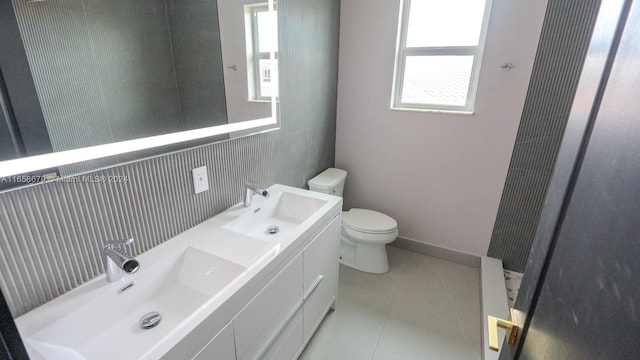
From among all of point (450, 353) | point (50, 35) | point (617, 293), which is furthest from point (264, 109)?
point (450, 353)

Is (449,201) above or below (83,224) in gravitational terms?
below

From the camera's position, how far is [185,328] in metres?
0.79

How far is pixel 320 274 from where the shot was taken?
1.63 metres

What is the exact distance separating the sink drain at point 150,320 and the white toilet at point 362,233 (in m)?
1.44

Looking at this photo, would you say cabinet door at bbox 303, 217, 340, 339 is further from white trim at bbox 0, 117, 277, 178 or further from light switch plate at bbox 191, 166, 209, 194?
white trim at bbox 0, 117, 277, 178

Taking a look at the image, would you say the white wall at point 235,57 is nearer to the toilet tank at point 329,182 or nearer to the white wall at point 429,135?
the toilet tank at point 329,182

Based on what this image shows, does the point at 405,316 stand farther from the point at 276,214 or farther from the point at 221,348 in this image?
the point at 221,348

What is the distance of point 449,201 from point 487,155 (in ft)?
1.54

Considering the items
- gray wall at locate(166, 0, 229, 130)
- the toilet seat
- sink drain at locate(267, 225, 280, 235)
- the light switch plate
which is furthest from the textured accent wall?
the light switch plate

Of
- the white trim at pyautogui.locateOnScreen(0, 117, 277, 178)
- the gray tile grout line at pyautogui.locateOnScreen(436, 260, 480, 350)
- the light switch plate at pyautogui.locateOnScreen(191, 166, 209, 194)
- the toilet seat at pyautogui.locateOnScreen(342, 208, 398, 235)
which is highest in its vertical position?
the white trim at pyautogui.locateOnScreen(0, 117, 277, 178)

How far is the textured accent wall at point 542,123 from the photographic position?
1.76 meters

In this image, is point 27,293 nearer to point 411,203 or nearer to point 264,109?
point 264,109

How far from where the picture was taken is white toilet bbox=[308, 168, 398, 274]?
88.4 inches

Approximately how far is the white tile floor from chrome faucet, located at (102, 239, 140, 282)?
114 cm
